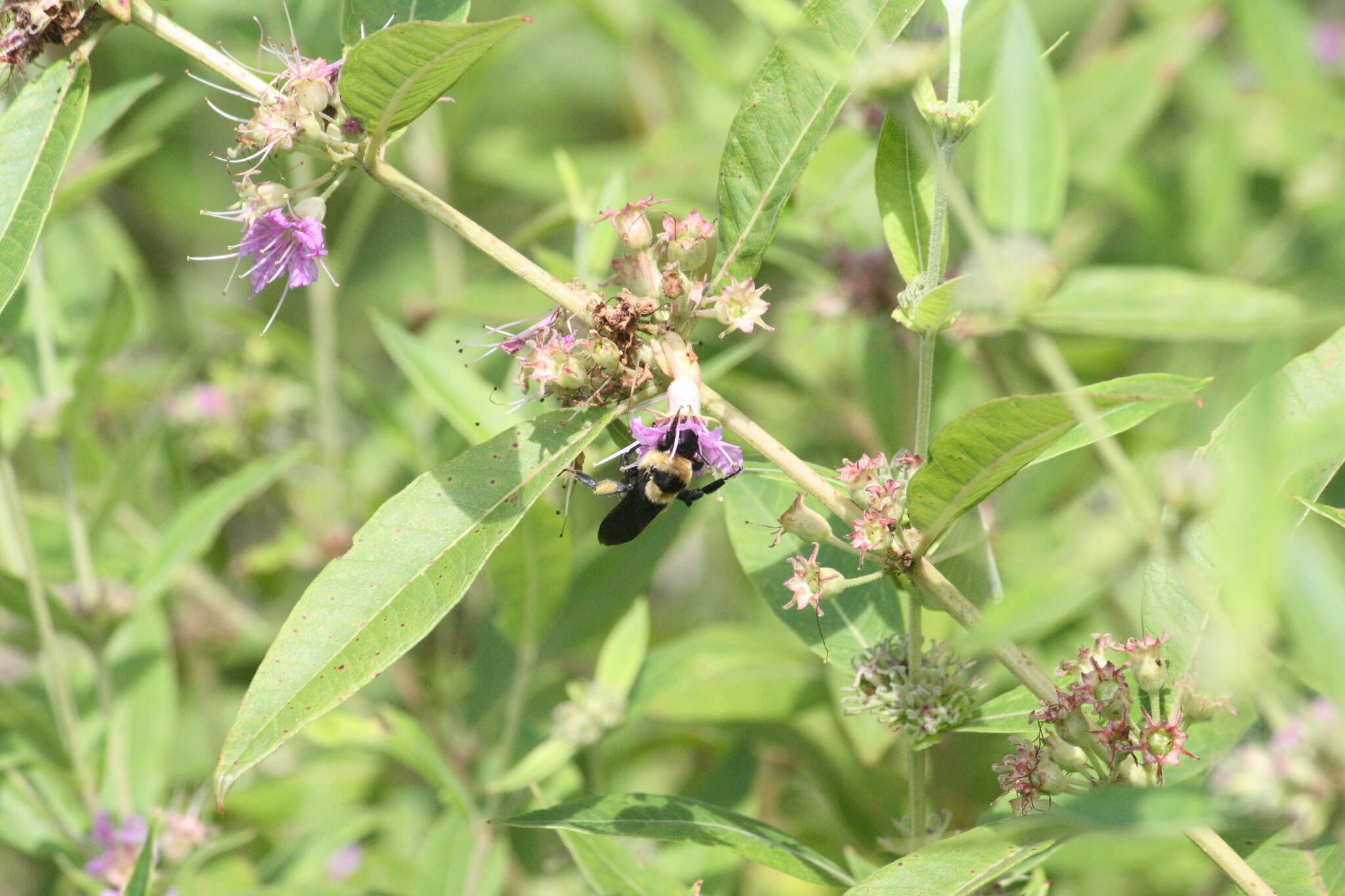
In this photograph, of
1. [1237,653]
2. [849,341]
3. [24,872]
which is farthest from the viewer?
[24,872]

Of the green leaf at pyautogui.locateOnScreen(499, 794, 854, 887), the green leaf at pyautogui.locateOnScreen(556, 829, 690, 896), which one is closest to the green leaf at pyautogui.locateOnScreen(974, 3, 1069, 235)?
the green leaf at pyautogui.locateOnScreen(499, 794, 854, 887)

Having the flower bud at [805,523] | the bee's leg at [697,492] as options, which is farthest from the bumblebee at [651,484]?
the flower bud at [805,523]

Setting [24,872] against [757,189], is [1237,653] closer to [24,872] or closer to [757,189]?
[757,189]

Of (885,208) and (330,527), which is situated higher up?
(885,208)

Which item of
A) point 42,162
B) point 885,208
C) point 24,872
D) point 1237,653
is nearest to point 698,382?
point 885,208

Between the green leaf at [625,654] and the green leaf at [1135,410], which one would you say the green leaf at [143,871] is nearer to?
the green leaf at [625,654]

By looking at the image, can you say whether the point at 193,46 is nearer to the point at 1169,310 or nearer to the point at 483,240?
the point at 483,240

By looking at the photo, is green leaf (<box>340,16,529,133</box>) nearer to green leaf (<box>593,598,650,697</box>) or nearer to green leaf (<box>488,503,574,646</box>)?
green leaf (<box>488,503,574,646</box>)
